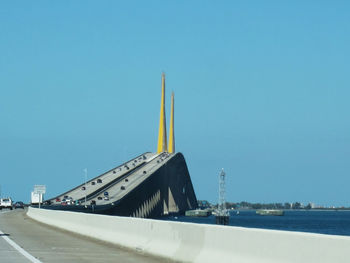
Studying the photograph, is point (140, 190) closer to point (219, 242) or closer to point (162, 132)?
point (162, 132)

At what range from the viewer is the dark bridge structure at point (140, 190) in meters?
103

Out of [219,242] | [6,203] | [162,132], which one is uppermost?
[162,132]

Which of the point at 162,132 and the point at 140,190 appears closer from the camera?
the point at 140,190

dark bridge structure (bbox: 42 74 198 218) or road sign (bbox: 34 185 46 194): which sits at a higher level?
dark bridge structure (bbox: 42 74 198 218)

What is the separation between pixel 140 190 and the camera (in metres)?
117

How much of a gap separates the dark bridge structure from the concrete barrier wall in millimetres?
58304

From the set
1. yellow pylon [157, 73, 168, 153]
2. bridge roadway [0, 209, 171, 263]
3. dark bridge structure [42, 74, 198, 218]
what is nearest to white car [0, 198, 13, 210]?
dark bridge structure [42, 74, 198, 218]

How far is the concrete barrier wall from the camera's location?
38.3 feet

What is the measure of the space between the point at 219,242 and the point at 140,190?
10093cm

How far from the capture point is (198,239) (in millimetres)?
17219

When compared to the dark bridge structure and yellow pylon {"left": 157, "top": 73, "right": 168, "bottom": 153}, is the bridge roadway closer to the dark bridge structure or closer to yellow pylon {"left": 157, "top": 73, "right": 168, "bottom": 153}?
the dark bridge structure

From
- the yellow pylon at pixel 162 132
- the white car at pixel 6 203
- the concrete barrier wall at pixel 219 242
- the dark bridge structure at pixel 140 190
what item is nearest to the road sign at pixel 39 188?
the dark bridge structure at pixel 140 190

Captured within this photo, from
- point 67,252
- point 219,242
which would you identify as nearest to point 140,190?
point 67,252

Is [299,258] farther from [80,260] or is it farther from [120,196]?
[120,196]
